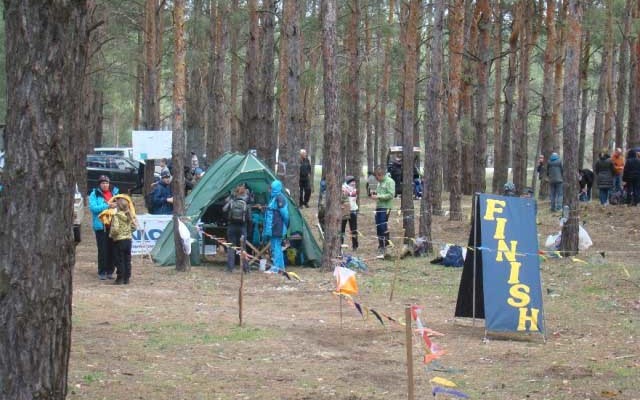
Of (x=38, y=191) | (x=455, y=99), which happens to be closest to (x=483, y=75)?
(x=455, y=99)

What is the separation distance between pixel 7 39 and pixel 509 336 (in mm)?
7692

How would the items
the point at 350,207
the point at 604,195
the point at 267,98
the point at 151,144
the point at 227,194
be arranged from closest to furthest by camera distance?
the point at 227,194, the point at 350,207, the point at 267,98, the point at 151,144, the point at 604,195

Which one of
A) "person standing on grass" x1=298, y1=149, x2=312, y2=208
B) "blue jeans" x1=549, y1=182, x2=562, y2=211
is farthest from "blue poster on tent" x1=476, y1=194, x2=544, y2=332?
"person standing on grass" x1=298, y1=149, x2=312, y2=208

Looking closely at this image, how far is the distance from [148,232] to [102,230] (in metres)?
3.88

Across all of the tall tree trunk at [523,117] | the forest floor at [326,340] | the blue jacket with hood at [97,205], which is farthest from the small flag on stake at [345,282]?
the tall tree trunk at [523,117]

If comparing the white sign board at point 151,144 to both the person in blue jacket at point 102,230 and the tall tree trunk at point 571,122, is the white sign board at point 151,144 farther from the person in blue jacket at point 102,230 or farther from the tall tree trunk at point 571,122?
the tall tree trunk at point 571,122

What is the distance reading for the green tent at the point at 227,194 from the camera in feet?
61.0

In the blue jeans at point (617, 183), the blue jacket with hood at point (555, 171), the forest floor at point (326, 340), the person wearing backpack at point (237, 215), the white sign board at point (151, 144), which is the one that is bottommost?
the forest floor at point (326, 340)

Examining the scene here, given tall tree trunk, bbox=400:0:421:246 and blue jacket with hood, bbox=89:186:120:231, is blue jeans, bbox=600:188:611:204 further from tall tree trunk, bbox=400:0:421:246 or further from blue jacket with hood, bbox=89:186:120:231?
blue jacket with hood, bbox=89:186:120:231

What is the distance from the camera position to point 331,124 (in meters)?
17.1

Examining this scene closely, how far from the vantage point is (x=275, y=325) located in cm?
1212

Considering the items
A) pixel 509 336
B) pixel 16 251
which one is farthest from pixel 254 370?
pixel 16 251

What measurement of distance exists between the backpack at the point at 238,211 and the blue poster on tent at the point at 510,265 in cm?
717

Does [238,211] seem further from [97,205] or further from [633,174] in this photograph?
[633,174]
